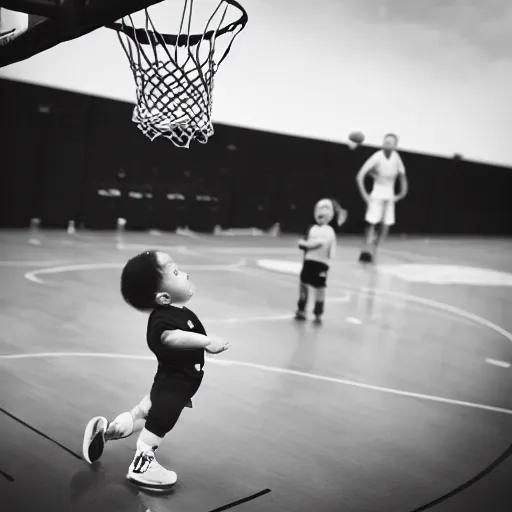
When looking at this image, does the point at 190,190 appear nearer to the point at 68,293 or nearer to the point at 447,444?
the point at 68,293

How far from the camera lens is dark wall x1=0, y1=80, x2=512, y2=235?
1016cm

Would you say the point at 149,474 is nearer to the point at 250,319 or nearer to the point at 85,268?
the point at 250,319

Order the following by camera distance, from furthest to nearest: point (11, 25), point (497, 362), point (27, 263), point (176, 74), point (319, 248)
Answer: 1. point (27, 263)
2. point (319, 248)
3. point (497, 362)
4. point (176, 74)
5. point (11, 25)

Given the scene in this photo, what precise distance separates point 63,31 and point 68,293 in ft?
12.1

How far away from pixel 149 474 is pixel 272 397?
1.24 metres

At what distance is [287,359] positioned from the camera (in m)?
4.48

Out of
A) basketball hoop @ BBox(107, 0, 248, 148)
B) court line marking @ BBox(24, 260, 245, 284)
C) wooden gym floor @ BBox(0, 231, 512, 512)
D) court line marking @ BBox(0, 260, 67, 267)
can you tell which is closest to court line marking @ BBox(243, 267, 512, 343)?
wooden gym floor @ BBox(0, 231, 512, 512)

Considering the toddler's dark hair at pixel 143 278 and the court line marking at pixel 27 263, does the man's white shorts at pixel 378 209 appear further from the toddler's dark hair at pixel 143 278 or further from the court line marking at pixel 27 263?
the toddler's dark hair at pixel 143 278

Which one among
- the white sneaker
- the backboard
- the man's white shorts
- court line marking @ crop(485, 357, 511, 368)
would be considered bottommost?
the white sneaker

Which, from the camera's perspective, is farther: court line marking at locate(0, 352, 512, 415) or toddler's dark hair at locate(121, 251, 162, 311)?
court line marking at locate(0, 352, 512, 415)

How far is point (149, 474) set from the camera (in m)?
2.55

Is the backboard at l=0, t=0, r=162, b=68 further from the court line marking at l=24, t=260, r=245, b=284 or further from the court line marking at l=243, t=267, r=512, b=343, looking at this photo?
the court line marking at l=243, t=267, r=512, b=343

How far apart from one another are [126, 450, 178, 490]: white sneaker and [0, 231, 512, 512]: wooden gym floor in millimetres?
52

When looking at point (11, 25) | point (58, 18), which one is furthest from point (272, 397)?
point (11, 25)
